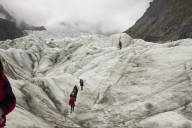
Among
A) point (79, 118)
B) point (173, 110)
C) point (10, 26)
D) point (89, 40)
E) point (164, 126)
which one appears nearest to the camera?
point (164, 126)

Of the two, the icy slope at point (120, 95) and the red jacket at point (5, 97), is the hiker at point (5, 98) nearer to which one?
the red jacket at point (5, 97)

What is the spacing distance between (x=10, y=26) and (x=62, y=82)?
164334 millimetres

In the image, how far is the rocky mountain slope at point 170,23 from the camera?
347ft

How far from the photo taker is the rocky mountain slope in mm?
105875

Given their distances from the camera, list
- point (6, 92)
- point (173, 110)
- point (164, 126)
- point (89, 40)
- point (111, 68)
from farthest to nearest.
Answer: point (89, 40) < point (111, 68) < point (173, 110) < point (164, 126) < point (6, 92)

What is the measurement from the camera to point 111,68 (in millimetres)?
34031

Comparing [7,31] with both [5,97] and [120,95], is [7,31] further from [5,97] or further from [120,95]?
[5,97]

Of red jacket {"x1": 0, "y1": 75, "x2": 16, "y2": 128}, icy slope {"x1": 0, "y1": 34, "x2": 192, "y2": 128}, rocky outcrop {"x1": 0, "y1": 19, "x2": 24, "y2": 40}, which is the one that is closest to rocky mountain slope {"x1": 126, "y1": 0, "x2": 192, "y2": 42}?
icy slope {"x1": 0, "y1": 34, "x2": 192, "y2": 128}

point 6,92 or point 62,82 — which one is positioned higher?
point 6,92

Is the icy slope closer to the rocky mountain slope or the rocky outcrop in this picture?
the rocky mountain slope

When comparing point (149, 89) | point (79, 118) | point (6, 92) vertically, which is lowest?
point (79, 118)

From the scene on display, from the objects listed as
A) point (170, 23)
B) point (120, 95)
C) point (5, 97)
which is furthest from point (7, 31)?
point (5, 97)

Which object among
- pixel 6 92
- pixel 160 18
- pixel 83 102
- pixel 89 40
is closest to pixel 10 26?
pixel 160 18

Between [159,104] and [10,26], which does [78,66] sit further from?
[10,26]
